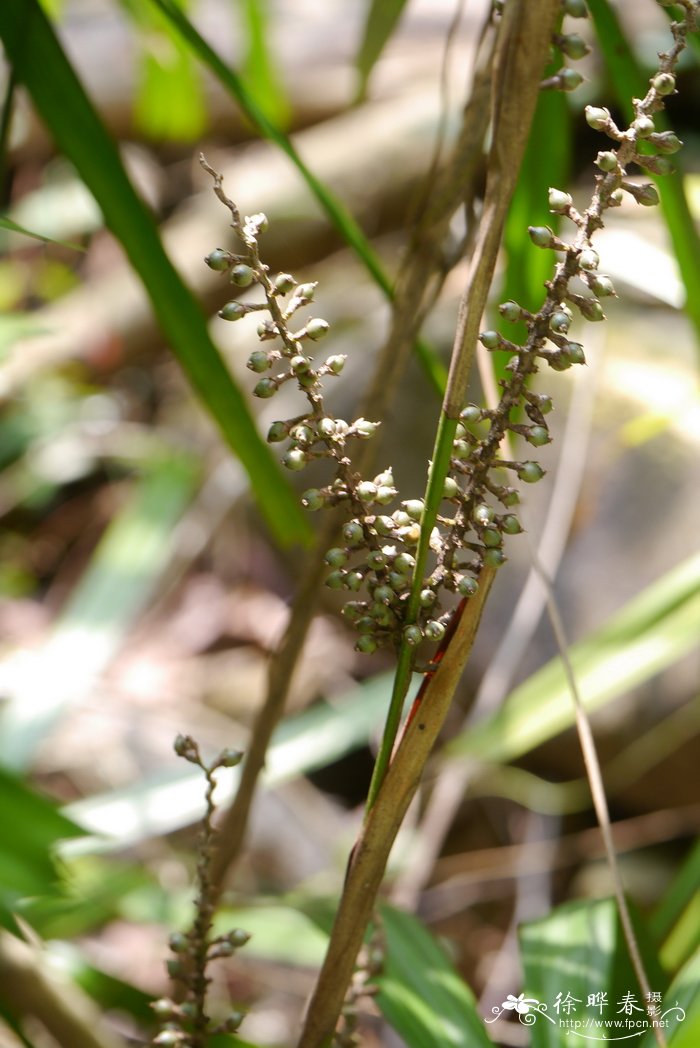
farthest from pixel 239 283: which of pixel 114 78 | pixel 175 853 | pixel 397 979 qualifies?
pixel 114 78

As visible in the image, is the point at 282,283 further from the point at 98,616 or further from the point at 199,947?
the point at 98,616

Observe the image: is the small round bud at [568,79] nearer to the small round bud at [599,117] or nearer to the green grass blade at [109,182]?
the small round bud at [599,117]

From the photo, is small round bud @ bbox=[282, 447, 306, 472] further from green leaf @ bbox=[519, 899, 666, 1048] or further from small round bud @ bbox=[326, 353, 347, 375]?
green leaf @ bbox=[519, 899, 666, 1048]

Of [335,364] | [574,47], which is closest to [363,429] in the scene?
[335,364]

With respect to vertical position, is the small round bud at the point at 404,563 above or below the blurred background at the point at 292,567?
below

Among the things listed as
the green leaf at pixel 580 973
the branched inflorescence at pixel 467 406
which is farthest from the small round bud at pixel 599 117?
the green leaf at pixel 580 973
